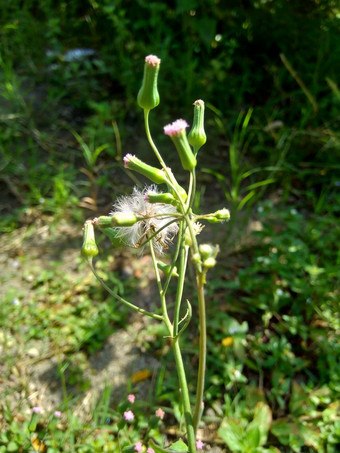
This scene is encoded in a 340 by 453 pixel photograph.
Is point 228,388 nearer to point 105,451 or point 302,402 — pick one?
point 302,402

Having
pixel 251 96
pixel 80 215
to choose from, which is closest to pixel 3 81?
pixel 80 215

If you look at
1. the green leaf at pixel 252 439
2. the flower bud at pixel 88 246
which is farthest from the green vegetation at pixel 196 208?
the flower bud at pixel 88 246

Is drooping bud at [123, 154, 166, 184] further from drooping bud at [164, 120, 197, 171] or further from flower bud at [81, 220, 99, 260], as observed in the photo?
flower bud at [81, 220, 99, 260]

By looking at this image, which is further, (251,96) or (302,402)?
(251,96)

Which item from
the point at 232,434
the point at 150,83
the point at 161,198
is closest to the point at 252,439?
the point at 232,434

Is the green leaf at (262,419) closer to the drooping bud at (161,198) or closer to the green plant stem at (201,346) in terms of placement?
the green plant stem at (201,346)
